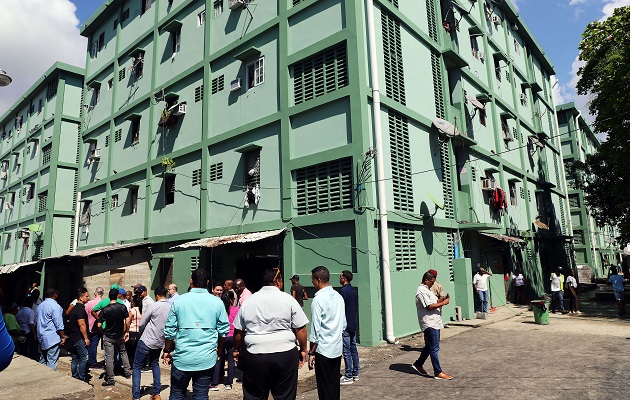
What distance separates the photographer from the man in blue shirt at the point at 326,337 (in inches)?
208

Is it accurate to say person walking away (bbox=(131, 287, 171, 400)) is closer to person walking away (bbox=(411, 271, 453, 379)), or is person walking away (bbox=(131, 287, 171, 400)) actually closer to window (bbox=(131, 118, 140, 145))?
person walking away (bbox=(411, 271, 453, 379))

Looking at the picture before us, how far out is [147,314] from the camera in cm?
676

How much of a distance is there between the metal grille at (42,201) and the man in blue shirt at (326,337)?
2897cm

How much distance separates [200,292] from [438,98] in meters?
14.0

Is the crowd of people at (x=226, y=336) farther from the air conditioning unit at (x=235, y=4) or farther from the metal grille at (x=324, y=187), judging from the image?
the air conditioning unit at (x=235, y=4)

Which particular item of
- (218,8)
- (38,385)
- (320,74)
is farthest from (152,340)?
(218,8)

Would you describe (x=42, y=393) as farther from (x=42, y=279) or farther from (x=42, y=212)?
(x=42, y=212)

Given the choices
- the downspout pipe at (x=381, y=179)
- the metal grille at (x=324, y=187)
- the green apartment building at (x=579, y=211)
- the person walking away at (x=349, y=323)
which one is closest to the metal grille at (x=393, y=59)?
the downspout pipe at (x=381, y=179)

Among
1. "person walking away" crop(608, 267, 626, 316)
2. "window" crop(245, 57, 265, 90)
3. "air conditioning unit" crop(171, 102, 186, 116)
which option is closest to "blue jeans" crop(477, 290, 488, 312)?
"person walking away" crop(608, 267, 626, 316)

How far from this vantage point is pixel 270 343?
14.0 feet

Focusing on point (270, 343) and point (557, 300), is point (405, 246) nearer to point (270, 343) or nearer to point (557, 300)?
point (557, 300)

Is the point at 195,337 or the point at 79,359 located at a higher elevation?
the point at 195,337

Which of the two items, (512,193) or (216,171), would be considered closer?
(216,171)

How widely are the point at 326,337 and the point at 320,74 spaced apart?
952cm
